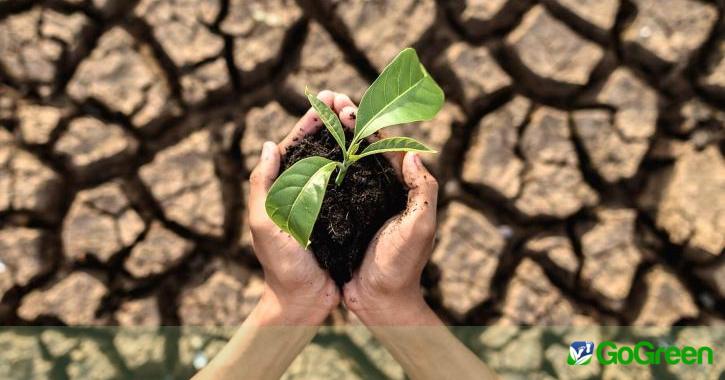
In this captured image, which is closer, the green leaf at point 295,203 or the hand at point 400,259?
the green leaf at point 295,203

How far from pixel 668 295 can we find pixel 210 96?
157cm

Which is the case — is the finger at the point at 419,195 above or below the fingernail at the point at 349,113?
below

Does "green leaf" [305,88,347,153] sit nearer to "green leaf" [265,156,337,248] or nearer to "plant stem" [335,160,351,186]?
"plant stem" [335,160,351,186]

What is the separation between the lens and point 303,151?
5.80 ft

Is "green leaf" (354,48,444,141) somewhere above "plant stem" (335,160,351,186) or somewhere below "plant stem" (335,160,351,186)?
above

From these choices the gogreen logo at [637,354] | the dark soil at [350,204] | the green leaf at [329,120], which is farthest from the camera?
the gogreen logo at [637,354]

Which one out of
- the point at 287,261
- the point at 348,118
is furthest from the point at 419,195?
the point at 287,261

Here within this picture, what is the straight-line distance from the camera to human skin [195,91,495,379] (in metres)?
1.75

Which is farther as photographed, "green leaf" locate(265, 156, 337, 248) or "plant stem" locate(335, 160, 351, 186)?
"plant stem" locate(335, 160, 351, 186)

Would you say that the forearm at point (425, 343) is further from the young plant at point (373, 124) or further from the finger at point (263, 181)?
the young plant at point (373, 124)

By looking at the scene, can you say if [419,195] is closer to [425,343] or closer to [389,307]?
[389,307]

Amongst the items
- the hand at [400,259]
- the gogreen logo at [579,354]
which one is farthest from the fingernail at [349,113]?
the gogreen logo at [579,354]

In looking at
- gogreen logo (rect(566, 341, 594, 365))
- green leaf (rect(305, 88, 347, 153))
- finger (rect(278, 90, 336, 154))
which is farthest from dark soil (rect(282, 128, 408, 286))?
gogreen logo (rect(566, 341, 594, 365))

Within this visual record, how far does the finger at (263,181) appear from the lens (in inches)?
69.2
